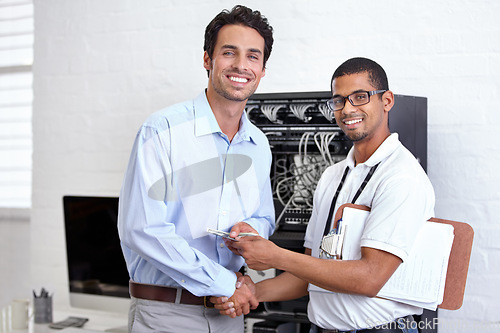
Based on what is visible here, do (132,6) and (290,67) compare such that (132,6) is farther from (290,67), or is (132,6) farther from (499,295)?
(499,295)

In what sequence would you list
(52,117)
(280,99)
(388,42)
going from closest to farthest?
(280,99), (388,42), (52,117)

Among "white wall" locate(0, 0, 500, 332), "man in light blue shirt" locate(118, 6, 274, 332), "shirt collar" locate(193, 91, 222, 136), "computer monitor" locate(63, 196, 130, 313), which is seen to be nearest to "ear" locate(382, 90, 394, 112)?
"man in light blue shirt" locate(118, 6, 274, 332)

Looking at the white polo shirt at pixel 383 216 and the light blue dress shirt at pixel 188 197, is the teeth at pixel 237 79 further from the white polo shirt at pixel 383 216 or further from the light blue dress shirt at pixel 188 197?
the white polo shirt at pixel 383 216

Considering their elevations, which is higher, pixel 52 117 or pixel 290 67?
pixel 290 67

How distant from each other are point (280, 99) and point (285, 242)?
0.61 m

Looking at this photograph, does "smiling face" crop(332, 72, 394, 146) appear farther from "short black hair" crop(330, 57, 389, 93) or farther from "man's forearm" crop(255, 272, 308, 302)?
"man's forearm" crop(255, 272, 308, 302)

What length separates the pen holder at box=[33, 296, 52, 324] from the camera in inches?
110

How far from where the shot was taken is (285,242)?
2.25m

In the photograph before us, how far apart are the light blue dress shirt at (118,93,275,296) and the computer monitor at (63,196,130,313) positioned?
92 cm

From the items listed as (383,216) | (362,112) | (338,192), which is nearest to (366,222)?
(383,216)

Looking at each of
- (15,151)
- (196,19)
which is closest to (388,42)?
(196,19)

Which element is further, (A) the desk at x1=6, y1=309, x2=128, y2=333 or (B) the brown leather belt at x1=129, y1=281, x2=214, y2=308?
(A) the desk at x1=6, y1=309, x2=128, y2=333

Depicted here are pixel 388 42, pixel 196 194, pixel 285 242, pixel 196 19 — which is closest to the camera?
pixel 196 194

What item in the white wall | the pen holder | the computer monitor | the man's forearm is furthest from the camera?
the pen holder
